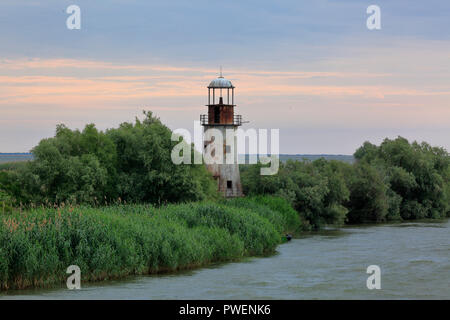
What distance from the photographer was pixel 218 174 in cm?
5728

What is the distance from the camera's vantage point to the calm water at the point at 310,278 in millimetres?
27578

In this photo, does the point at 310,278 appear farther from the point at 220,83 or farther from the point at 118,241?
the point at 220,83

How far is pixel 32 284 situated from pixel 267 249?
17.3 metres

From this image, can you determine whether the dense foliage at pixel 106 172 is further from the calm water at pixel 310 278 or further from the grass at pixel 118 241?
the calm water at pixel 310 278

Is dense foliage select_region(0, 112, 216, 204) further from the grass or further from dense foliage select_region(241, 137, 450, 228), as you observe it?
dense foliage select_region(241, 137, 450, 228)

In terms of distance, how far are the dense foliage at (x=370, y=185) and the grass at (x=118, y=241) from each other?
15871 millimetres

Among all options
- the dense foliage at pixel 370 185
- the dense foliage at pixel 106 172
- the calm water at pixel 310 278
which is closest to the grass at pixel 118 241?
the calm water at pixel 310 278

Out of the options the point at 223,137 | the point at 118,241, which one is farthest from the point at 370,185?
the point at 118,241

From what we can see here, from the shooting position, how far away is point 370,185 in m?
65.4

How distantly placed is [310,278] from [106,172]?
20199mm
